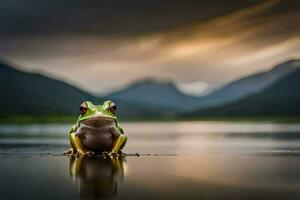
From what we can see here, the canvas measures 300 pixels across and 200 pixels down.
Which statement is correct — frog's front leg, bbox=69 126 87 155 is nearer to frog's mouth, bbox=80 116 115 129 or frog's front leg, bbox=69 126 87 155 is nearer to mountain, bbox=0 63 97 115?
frog's mouth, bbox=80 116 115 129

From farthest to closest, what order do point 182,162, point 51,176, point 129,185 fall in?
point 182,162, point 51,176, point 129,185

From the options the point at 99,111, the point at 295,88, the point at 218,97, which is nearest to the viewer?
the point at 99,111

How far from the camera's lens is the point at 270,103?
3873 inches

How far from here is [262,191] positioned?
621 cm

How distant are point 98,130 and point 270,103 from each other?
88796mm

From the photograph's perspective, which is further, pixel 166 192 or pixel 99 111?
pixel 99 111

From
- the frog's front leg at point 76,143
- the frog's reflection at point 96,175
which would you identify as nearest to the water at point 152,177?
the frog's reflection at point 96,175

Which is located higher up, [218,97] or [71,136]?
[218,97]

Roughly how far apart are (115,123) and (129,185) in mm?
4665

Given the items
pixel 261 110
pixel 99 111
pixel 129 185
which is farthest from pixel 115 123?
pixel 261 110

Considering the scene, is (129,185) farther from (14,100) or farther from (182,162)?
(14,100)

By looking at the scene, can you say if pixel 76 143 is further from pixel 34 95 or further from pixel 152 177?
pixel 34 95

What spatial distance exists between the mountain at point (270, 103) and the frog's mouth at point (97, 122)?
251 feet

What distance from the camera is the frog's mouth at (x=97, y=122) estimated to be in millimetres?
11078
